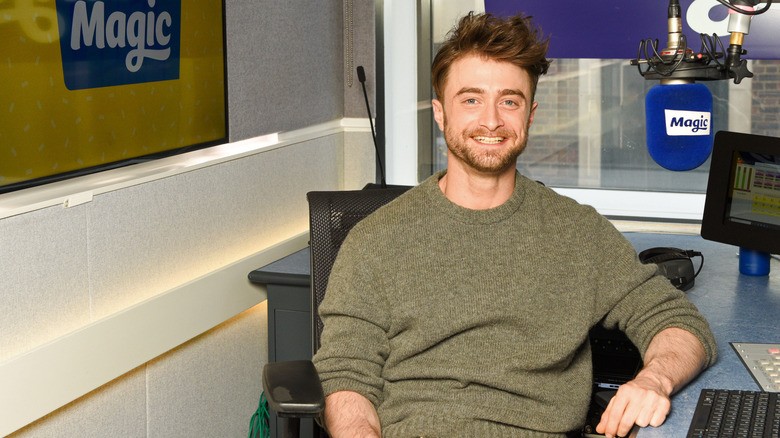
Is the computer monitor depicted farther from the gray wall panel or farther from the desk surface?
the gray wall panel

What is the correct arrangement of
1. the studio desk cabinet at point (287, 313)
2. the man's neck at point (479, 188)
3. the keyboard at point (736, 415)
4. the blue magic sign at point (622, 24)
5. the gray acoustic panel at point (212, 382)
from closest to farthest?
the keyboard at point (736, 415) < the man's neck at point (479, 188) < the gray acoustic panel at point (212, 382) < the studio desk cabinet at point (287, 313) < the blue magic sign at point (622, 24)

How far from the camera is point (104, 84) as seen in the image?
197cm

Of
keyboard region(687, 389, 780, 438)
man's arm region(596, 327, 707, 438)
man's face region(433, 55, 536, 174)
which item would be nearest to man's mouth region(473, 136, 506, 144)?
man's face region(433, 55, 536, 174)

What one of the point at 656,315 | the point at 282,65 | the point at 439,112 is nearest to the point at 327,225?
the point at 439,112

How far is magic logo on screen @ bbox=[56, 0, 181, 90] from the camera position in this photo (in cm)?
186

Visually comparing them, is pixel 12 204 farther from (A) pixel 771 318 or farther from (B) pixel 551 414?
(A) pixel 771 318

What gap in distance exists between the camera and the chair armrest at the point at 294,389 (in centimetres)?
133

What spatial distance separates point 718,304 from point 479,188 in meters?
0.72

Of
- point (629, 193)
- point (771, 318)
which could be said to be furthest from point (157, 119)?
point (629, 193)

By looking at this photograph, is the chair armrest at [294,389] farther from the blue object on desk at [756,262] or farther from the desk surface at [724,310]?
the blue object on desk at [756,262]

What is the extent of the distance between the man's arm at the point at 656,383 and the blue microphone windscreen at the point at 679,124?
1019 millimetres

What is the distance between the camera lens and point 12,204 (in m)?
1.75

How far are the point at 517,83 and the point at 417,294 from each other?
0.43 m

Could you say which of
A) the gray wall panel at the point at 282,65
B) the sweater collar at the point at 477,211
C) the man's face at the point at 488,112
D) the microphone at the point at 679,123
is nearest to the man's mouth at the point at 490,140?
the man's face at the point at 488,112
